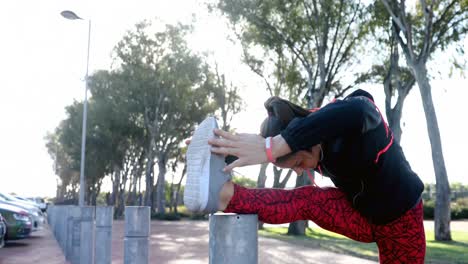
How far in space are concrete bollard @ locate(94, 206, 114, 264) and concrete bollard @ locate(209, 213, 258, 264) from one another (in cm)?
395

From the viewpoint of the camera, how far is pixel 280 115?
2096 millimetres

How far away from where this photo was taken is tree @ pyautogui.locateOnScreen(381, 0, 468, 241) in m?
15.7

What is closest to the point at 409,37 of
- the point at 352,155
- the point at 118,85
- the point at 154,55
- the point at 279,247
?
the point at 279,247

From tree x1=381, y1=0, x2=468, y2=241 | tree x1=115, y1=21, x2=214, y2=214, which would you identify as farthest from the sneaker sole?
tree x1=115, y1=21, x2=214, y2=214

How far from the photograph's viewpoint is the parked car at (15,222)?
12180mm

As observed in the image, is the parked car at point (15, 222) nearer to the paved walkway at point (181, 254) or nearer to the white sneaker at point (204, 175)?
the paved walkway at point (181, 254)

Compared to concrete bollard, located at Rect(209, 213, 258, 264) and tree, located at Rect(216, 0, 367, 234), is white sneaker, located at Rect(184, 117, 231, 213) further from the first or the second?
tree, located at Rect(216, 0, 367, 234)

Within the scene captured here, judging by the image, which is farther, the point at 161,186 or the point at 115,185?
the point at 115,185

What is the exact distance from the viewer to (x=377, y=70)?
21.1m

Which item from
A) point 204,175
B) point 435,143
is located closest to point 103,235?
point 204,175

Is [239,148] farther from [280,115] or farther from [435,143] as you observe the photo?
[435,143]

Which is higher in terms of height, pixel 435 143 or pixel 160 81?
pixel 160 81

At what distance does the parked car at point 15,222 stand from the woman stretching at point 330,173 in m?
11.5

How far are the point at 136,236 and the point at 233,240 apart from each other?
163 centimetres
